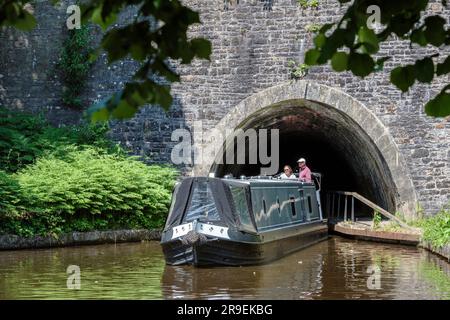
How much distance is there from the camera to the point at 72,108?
15969 mm

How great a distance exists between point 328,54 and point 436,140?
1265 cm

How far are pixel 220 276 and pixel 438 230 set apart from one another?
520 cm

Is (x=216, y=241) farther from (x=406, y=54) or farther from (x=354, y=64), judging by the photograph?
(x=354, y=64)

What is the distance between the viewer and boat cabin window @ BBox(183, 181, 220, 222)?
11.5m

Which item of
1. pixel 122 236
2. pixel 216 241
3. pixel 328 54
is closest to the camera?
pixel 328 54

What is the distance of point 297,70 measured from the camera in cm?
1543

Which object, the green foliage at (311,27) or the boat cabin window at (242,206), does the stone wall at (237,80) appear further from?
the boat cabin window at (242,206)

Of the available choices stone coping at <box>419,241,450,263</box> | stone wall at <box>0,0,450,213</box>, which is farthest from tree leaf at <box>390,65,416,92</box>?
stone wall at <box>0,0,450,213</box>

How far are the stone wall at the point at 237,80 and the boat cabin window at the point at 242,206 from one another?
156 inches

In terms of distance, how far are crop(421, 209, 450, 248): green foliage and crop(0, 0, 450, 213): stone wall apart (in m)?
1.06

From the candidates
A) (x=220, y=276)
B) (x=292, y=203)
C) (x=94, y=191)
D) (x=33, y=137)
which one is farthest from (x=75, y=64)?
(x=220, y=276)

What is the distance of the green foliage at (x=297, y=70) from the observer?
50.6 ft
